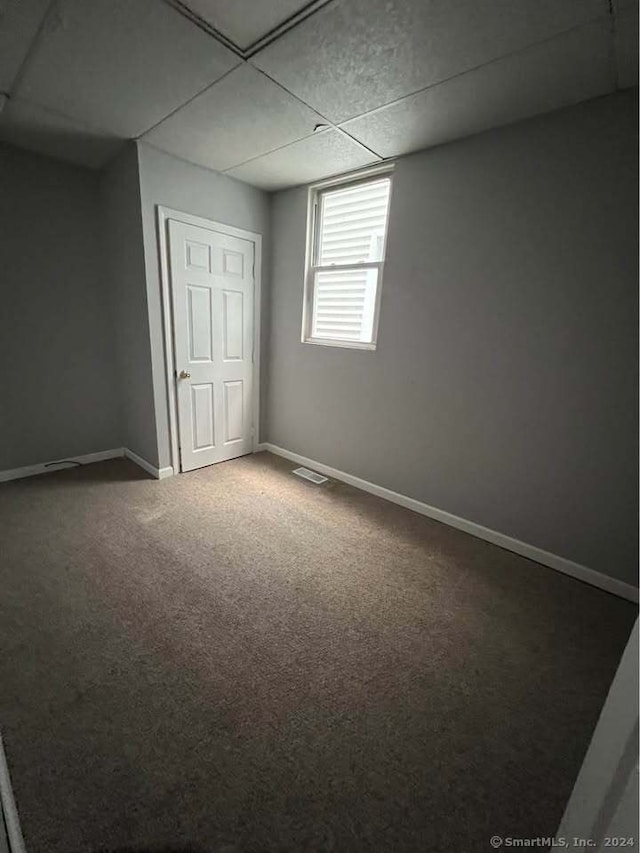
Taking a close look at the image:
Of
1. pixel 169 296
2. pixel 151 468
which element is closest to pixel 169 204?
pixel 169 296

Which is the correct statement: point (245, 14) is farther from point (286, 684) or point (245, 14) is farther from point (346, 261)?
point (286, 684)

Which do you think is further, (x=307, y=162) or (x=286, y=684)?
(x=307, y=162)

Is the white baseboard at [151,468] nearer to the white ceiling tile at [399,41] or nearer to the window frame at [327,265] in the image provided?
the window frame at [327,265]

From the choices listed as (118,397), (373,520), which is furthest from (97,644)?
(118,397)

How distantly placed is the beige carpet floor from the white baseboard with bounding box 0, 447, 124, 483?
32.7 inches

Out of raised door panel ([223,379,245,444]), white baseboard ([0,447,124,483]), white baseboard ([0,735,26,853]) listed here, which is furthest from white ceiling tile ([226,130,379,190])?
white baseboard ([0,735,26,853])

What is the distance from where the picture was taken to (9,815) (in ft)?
3.13

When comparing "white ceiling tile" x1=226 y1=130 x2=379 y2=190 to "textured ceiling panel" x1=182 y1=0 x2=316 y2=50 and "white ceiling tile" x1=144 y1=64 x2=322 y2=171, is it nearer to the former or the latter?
"white ceiling tile" x1=144 y1=64 x2=322 y2=171

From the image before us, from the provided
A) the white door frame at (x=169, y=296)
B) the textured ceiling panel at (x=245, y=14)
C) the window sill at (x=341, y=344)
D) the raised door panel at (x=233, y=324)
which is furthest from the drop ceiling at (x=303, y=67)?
the window sill at (x=341, y=344)

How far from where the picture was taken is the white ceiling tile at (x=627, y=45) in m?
1.28

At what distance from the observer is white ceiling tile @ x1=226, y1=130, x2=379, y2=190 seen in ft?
7.52

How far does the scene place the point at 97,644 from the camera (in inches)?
59.1

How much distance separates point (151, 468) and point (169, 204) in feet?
7.19

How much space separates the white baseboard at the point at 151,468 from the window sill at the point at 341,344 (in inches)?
68.7
